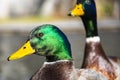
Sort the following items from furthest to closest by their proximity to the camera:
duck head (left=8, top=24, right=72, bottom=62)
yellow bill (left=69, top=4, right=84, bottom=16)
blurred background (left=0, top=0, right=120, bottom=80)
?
1. blurred background (left=0, top=0, right=120, bottom=80)
2. yellow bill (left=69, top=4, right=84, bottom=16)
3. duck head (left=8, top=24, right=72, bottom=62)

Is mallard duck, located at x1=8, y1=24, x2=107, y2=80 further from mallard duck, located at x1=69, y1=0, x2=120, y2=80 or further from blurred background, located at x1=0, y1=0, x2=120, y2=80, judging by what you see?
blurred background, located at x1=0, y1=0, x2=120, y2=80

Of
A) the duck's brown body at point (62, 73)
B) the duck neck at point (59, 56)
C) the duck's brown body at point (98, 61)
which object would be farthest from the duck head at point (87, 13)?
the duck's brown body at point (62, 73)

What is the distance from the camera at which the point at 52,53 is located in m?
5.96

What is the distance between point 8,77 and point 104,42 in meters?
6.77

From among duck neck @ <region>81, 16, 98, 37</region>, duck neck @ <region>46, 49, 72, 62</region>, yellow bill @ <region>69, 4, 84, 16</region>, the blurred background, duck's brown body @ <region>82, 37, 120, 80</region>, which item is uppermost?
yellow bill @ <region>69, 4, 84, 16</region>

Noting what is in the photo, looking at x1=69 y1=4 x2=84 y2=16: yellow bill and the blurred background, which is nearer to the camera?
x1=69 y1=4 x2=84 y2=16: yellow bill

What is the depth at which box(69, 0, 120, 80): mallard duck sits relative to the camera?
7285 millimetres

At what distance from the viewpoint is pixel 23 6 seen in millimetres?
23953

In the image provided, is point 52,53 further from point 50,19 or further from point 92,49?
point 50,19

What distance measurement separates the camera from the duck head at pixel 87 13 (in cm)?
760

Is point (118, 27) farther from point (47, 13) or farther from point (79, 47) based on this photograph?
point (79, 47)

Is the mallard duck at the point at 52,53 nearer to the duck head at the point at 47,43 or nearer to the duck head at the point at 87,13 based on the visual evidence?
the duck head at the point at 47,43

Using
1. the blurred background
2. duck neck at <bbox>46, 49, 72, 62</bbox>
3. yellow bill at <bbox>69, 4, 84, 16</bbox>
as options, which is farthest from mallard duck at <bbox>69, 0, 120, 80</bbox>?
the blurred background

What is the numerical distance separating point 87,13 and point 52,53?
1.83 metres
